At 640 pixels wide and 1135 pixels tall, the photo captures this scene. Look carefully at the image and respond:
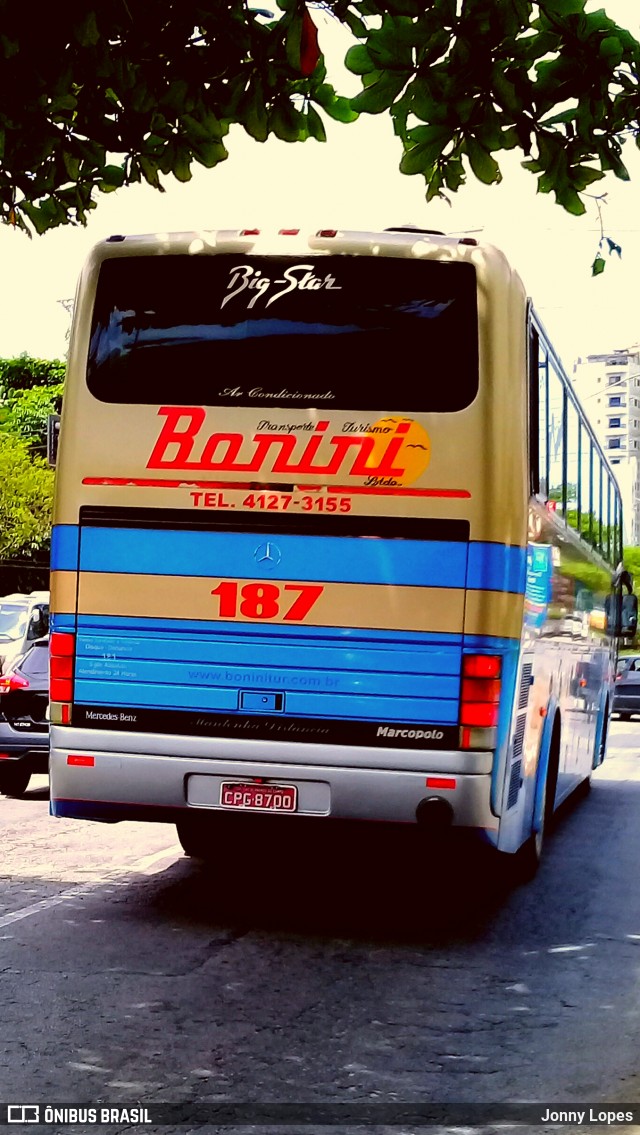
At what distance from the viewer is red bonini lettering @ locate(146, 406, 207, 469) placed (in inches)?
313

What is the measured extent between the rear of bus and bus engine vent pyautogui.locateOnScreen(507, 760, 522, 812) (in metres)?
0.38

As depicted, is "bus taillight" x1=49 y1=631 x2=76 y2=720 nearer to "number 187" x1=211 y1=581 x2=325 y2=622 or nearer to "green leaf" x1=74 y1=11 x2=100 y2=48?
"number 187" x1=211 y1=581 x2=325 y2=622

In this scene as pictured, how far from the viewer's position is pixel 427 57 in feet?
21.3

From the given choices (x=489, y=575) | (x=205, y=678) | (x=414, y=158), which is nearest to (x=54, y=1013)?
(x=205, y=678)

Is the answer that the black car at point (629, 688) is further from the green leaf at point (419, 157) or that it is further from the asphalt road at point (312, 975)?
the green leaf at point (419, 157)

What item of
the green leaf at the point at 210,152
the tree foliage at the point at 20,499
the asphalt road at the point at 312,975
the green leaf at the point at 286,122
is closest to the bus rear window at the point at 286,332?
the green leaf at the point at 210,152

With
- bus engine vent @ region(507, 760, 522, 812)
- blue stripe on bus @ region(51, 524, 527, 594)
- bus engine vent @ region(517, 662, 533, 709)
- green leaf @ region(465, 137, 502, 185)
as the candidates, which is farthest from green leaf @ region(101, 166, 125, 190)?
bus engine vent @ region(507, 760, 522, 812)

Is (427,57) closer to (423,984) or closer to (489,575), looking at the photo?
(489,575)

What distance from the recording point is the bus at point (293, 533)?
7.71 metres

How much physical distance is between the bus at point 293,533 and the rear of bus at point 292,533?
0.4 inches

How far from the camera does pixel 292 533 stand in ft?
25.7

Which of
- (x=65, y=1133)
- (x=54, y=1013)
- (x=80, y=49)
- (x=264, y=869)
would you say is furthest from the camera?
(x=264, y=869)

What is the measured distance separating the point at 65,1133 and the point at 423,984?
255 centimetres

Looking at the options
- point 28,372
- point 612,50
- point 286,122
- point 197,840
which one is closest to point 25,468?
point 28,372
